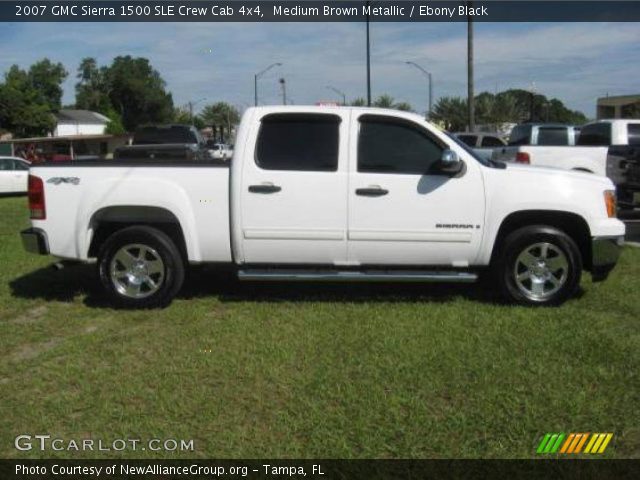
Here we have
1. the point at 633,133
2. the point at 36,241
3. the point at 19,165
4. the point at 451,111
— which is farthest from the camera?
the point at 451,111

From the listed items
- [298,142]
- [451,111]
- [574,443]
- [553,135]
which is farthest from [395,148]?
[451,111]

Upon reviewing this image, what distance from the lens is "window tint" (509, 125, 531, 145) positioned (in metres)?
16.2

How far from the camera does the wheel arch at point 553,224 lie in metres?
6.09

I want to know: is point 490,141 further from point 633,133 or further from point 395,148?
point 395,148

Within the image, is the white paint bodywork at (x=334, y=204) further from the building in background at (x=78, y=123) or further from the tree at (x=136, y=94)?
the tree at (x=136, y=94)

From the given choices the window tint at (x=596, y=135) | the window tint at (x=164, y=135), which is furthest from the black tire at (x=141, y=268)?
the window tint at (x=164, y=135)

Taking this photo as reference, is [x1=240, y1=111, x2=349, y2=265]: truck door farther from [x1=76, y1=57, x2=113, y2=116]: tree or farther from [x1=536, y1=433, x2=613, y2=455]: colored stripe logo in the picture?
[x1=76, y1=57, x2=113, y2=116]: tree

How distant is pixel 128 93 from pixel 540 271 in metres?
105

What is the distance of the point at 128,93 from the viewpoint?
103750mm

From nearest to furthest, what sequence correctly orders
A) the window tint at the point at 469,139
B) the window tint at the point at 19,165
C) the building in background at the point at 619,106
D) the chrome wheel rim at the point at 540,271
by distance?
the chrome wheel rim at the point at 540,271 < the window tint at the point at 469,139 < the window tint at the point at 19,165 < the building in background at the point at 619,106
